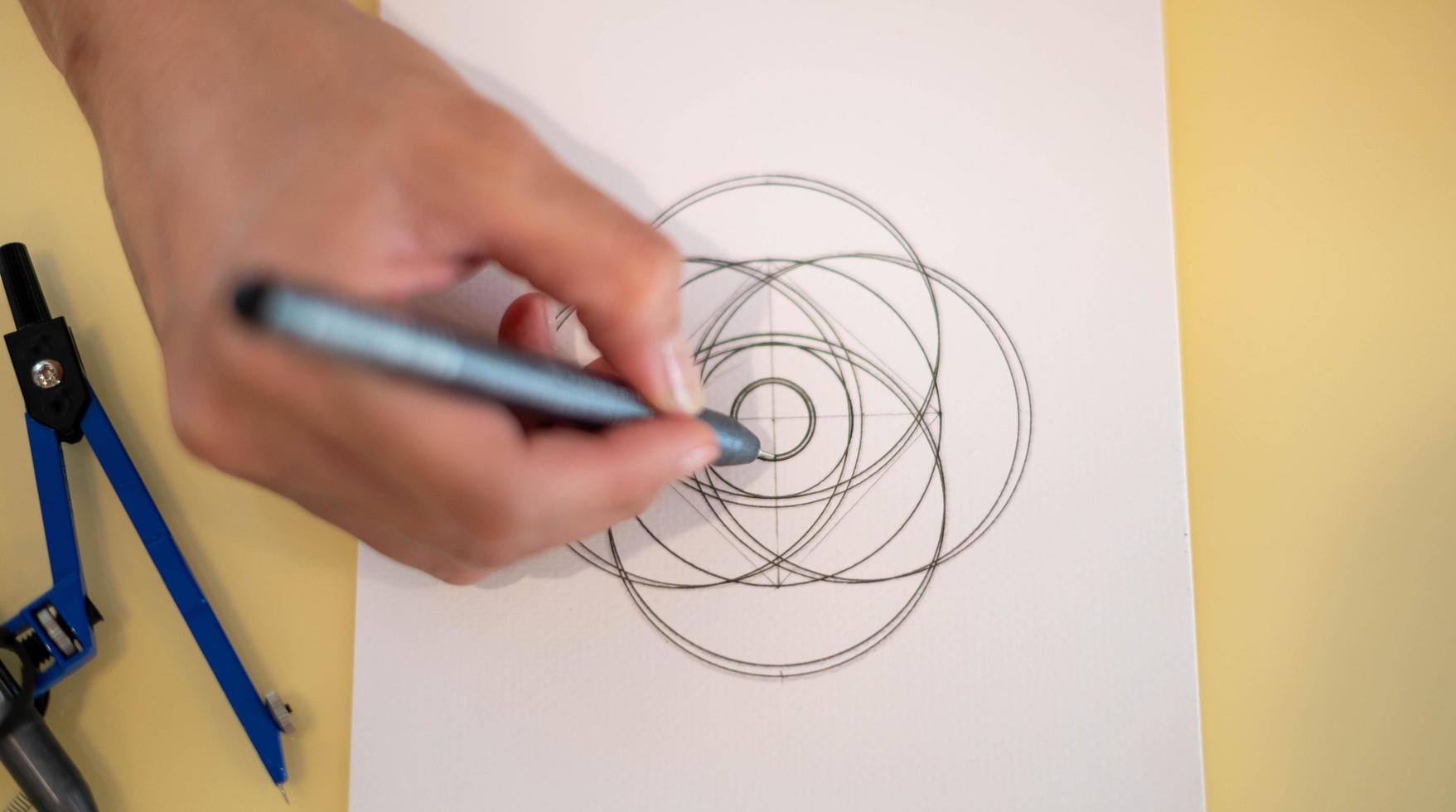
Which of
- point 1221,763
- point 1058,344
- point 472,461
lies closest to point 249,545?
point 472,461

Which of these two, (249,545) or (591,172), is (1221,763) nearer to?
(591,172)

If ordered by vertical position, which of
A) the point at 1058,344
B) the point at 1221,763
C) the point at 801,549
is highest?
the point at 1058,344

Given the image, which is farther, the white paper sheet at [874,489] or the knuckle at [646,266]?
the white paper sheet at [874,489]

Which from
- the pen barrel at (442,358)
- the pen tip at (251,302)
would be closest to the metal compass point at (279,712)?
the pen barrel at (442,358)

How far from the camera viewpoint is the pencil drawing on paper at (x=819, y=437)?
621mm

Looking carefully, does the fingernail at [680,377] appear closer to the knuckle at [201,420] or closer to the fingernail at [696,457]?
the fingernail at [696,457]

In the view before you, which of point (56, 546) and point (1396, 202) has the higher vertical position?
point (1396, 202)

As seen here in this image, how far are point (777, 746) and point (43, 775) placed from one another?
528 mm

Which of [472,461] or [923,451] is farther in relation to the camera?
[923,451]

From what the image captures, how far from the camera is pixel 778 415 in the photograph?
635 mm

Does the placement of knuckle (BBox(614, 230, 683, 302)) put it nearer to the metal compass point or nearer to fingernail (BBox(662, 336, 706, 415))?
fingernail (BBox(662, 336, 706, 415))

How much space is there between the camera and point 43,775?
2.05 ft

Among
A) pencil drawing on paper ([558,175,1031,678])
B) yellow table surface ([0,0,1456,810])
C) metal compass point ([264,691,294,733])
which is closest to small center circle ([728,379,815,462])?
pencil drawing on paper ([558,175,1031,678])

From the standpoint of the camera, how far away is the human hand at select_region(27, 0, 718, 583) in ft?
1.35
